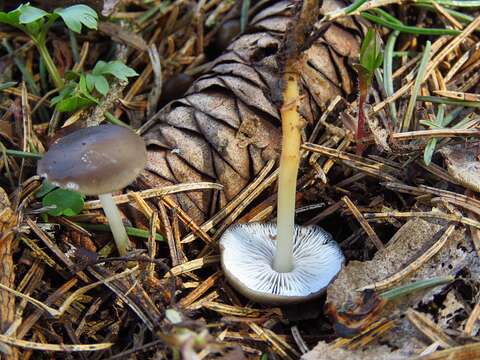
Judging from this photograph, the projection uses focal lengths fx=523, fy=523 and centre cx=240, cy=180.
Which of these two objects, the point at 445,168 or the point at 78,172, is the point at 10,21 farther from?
the point at 445,168

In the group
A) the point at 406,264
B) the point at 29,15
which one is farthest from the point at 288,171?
the point at 29,15

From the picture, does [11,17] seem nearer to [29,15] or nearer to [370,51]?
[29,15]

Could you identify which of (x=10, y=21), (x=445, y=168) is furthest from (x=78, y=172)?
(x=445, y=168)

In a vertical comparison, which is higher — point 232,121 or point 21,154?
point 232,121

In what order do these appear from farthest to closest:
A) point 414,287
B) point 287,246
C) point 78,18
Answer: point 78,18
point 287,246
point 414,287

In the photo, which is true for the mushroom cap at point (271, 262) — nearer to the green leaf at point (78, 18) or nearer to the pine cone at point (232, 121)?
the pine cone at point (232, 121)

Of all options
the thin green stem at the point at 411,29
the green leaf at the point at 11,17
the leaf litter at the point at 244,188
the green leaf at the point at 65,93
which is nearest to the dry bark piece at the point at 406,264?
the leaf litter at the point at 244,188

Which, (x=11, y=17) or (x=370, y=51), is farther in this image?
(x=11, y=17)
